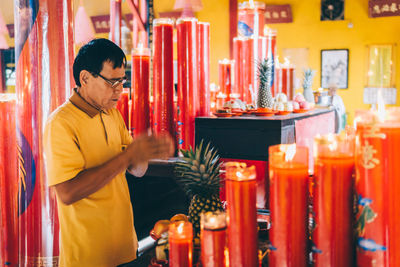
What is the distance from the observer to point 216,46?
24.6 ft

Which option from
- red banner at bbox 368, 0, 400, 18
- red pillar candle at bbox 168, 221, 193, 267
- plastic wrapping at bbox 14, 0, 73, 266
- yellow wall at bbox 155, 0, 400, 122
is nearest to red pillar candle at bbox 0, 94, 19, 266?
plastic wrapping at bbox 14, 0, 73, 266

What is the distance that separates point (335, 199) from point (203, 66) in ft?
4.92

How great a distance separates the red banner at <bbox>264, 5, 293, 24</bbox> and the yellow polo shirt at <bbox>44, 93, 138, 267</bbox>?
20.5 feet

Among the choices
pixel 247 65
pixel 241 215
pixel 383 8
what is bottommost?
pixel 241 215

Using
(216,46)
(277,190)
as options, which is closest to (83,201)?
(277,190)

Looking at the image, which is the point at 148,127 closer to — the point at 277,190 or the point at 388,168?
the point at 277,190

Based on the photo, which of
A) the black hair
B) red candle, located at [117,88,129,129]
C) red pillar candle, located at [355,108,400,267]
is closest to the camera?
red pillar candle, located at [355,108,400,267]

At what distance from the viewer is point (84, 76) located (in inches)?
52.3

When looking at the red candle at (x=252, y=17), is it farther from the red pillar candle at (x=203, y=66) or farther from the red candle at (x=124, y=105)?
the red candle at (x=124, y=105)

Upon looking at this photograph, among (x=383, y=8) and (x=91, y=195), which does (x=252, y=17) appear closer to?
(x=91, y=195)

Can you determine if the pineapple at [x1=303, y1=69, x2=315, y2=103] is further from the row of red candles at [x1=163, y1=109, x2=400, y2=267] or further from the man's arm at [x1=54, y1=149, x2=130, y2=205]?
the row of red candles at [x1=163, y1=109, x2=400, y2=267]

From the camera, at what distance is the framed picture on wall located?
22.6 ft

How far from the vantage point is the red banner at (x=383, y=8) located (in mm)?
6402

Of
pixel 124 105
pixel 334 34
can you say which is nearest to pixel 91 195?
pixel 124 105
